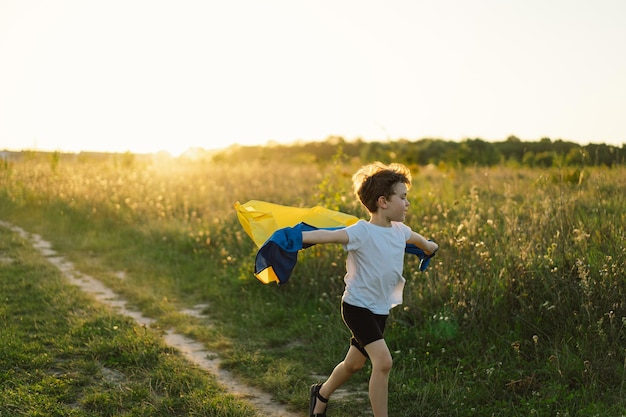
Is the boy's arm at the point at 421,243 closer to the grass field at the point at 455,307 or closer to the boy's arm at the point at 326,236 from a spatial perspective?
the boy's arm at the point at 326,236

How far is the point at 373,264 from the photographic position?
4402 mm

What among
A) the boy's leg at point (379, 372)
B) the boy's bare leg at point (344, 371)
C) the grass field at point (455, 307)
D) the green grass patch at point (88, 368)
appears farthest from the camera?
the grass field at point (455, 307)

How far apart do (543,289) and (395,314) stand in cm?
158

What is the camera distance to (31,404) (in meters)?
5.04

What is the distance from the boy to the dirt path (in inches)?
48.4

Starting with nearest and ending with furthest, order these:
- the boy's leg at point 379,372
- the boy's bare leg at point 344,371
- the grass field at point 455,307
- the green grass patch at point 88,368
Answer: the boy's leg at point 379,372 → the boy's bare leg at point 344,371 → the green grass patch at point 88,368 → the grass field at point 455,307

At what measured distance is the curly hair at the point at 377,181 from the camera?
4391mm

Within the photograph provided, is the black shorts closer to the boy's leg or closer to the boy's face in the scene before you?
the boy's leg

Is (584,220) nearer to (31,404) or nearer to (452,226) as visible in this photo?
(452,226)

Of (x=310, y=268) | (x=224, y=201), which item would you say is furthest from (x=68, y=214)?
(x=310, y=268)

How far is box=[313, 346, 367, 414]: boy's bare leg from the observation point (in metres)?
4.63

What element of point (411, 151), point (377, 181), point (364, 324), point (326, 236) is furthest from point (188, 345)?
point (411, 151)

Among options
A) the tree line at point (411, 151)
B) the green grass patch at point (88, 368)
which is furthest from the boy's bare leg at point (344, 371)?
the tree line at point (411, 151)

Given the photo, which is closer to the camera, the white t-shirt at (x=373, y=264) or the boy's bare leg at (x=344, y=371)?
the white t-shirt at (x=373, y=264)
